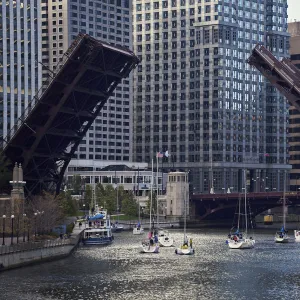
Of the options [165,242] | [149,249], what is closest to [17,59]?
[165,242]

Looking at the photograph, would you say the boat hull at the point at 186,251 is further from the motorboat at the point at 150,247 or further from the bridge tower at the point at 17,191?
the bridge tower at the point at 17,191

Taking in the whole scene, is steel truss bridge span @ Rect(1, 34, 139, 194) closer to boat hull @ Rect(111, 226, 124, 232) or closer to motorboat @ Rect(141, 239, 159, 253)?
motorboat @ Rect(141, 239, 159, 253)

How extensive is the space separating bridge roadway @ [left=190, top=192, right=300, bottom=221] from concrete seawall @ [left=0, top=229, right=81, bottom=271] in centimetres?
5653

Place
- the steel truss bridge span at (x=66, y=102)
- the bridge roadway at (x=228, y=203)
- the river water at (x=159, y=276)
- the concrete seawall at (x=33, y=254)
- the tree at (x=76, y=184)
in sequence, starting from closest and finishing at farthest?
the river water at (x=159, y=276) < the concrete seawall at (x=33, y=254) < the steel truss bridge span at (x=66, y=102) < the bridge roadway at (x=228, y=203) < the tree at (x=76, y=184)

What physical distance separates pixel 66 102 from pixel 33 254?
547 inches

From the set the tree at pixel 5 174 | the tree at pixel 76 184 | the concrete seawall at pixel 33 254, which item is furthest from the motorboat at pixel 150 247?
the tree at pixel 76 184

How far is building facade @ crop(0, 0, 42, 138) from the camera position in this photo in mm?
150625

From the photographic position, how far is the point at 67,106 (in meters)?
80.5

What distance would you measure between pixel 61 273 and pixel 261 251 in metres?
30.8

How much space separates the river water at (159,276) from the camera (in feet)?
197

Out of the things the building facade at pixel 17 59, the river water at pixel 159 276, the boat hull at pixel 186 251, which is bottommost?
the river water at pixel 159 276

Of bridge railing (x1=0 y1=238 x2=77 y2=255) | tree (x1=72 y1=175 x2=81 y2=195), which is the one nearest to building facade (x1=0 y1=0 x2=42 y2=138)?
tree (x1=72 y1=175 x2=81 y2=195)

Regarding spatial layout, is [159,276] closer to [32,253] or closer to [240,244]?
[32,253]

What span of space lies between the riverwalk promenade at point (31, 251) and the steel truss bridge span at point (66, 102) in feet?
24.7
